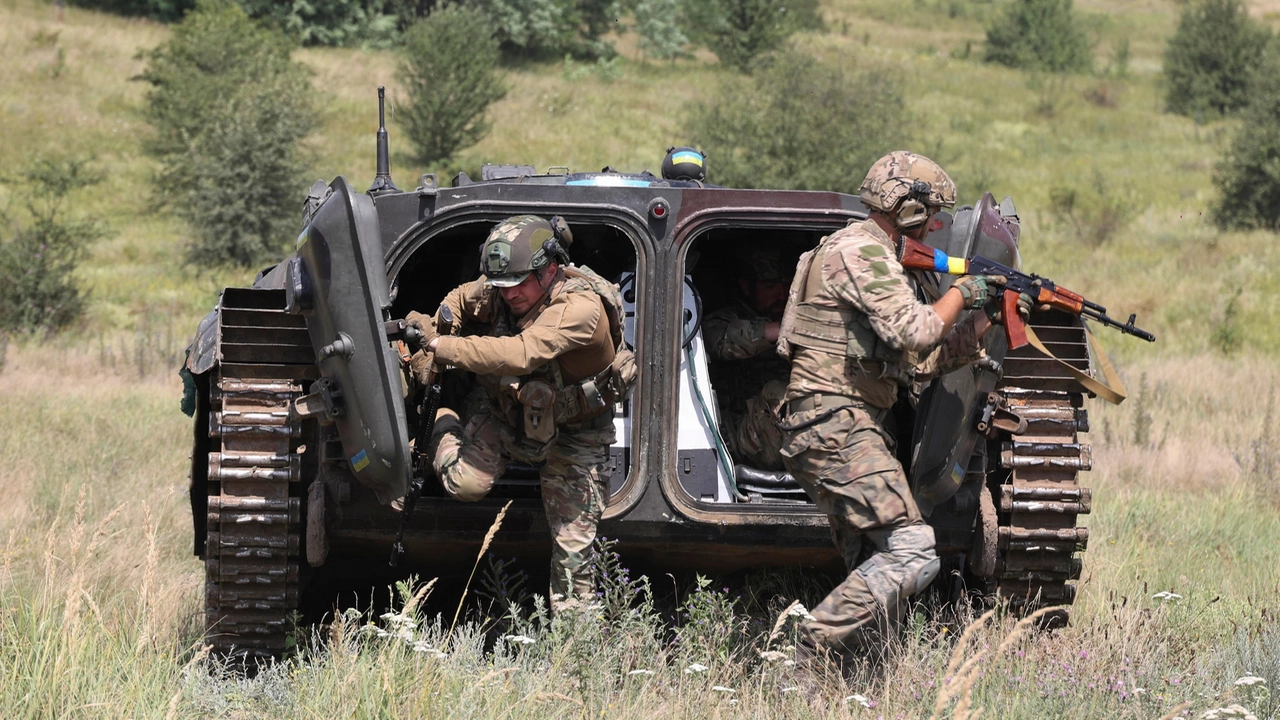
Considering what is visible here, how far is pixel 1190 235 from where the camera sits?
25812mm

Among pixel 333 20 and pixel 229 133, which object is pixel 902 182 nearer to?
pixel 229 133

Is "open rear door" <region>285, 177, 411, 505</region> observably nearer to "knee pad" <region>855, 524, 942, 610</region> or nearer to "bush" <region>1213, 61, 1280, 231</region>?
"knee pad" <region>855, 524, 942, 610</region>

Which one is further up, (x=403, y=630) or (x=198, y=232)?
(x=198, y=232)

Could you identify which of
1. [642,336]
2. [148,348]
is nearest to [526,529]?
[642,336]

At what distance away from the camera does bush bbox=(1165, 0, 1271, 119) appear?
46.8 meters

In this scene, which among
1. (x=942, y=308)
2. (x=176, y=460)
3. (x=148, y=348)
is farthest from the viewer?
(x=148, y=348)

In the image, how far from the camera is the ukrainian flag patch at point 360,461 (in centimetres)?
494

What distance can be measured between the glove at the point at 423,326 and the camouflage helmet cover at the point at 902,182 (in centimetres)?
154

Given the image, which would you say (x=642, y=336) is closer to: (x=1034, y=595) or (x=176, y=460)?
(x=1034, y=595)

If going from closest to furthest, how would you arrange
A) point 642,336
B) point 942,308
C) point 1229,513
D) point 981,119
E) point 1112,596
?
point 942,308 → point 642,336 → point 1112,596 → point 1229,513 → point 981,119

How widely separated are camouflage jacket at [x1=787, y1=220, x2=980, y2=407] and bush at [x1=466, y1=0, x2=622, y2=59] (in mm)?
45552

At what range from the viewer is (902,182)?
195 inches

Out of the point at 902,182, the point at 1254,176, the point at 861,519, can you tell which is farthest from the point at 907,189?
the point at 1254,176

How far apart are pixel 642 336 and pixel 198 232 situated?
21.5 meters
